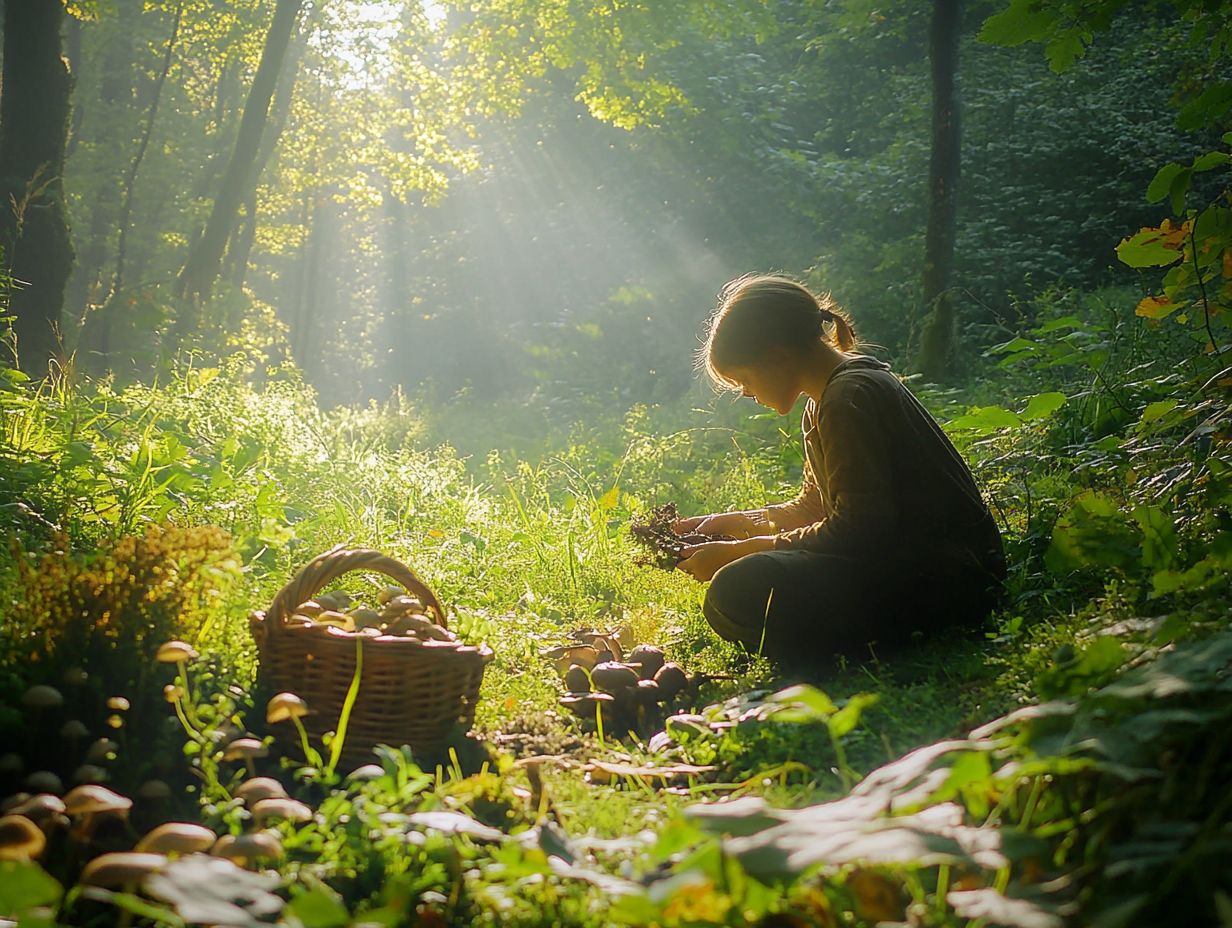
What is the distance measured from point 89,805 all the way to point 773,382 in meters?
2.78

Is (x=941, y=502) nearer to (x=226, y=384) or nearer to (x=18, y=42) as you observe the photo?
(x=226, y=384)

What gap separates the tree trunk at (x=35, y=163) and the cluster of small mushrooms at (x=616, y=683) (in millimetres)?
6433

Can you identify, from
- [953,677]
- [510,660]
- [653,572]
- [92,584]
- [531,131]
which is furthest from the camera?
[531,131]

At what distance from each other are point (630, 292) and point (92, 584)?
1836 cm

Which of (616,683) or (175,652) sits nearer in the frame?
(175,652)

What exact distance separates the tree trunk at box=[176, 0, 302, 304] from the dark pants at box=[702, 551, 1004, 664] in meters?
11.8

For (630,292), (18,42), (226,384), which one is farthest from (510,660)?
(630,292)

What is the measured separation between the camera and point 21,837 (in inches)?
71.1

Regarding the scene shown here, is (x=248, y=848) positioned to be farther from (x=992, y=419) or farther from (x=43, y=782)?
(x=992, y=419)

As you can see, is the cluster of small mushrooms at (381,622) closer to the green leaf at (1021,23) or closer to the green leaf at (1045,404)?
the green leaf at (1021,23)

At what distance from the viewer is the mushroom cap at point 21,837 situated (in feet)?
5.81

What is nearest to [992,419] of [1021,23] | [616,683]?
[1021,23]

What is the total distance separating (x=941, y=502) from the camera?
3.80 m

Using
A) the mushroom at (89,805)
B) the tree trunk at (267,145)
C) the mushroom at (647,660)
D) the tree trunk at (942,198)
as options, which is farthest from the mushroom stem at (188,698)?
the tree trunk at (267,145)
